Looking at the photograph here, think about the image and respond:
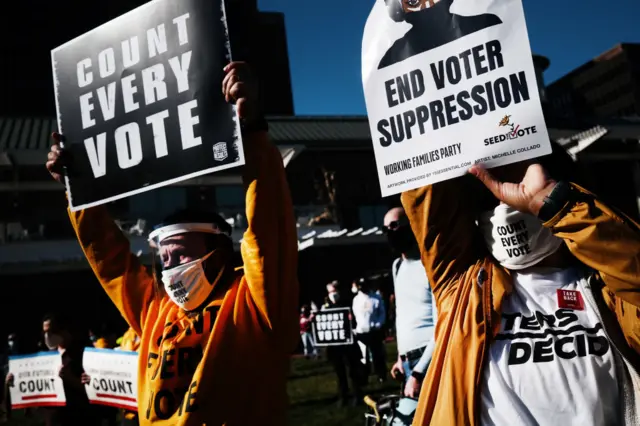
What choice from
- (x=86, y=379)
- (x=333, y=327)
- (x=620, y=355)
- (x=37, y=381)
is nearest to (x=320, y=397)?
(x=333, y=327)

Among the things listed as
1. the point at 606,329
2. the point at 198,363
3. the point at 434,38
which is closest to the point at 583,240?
the point at 606,329

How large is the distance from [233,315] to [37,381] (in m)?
4.26

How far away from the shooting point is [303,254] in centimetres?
2286

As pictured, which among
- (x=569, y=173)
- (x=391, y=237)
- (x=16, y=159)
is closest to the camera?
(x=569, y=173)

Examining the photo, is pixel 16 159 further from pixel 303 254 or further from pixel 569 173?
pixel 569 173

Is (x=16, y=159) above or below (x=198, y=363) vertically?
above

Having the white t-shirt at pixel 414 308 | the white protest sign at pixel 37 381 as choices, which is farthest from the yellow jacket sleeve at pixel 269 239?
the white protest sign at pixel 37 381

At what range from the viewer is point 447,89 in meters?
1.97

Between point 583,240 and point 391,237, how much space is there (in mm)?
2180

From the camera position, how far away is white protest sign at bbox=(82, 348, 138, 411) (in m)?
4.24

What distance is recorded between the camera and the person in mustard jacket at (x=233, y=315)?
85.5 inches

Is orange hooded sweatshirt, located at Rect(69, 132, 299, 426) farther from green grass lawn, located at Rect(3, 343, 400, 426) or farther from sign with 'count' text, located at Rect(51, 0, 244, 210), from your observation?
green grass lawn, located at Rect(3, 343, 400, 426)

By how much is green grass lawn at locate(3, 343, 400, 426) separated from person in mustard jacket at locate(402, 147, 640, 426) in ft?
17.8

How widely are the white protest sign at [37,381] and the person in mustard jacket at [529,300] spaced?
181 inches
